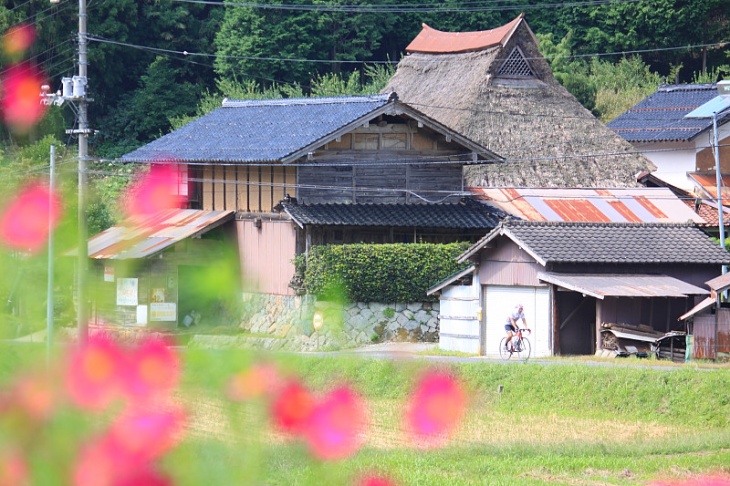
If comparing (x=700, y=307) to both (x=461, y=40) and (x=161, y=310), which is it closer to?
(x=161, y=310)

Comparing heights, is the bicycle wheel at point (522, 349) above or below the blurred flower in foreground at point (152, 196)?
below

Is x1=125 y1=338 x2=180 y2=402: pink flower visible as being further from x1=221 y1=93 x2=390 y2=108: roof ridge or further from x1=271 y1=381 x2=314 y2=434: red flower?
x1=221 y1=93 x2=390 y2=108: roof ridge

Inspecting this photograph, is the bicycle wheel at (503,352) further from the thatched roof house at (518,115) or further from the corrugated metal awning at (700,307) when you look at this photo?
the thatched roof house at (518,115)

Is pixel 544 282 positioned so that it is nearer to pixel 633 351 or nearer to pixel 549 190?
pixel 633 351

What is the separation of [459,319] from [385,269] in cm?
218

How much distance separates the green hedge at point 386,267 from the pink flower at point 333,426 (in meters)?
20.3

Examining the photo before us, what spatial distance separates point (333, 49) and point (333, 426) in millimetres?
45574

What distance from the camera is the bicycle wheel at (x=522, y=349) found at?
2077cm

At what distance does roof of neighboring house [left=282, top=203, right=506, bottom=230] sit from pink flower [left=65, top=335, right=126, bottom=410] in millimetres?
20829

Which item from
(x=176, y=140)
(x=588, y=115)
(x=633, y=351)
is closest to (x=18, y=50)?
(x=633, y=351)

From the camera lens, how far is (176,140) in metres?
28.5

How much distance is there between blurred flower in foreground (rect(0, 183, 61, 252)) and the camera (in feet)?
9.23

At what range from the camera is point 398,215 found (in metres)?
25.1

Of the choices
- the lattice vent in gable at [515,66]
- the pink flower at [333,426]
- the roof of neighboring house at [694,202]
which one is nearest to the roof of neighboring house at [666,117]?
the roof of neighboring house at [694,202]
